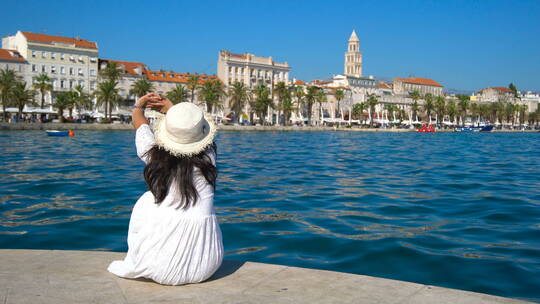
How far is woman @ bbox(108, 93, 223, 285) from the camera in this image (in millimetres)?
4637

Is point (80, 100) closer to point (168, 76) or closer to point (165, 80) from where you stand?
point (165, 80)

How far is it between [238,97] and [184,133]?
4080 inches

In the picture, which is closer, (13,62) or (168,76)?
(13,62)

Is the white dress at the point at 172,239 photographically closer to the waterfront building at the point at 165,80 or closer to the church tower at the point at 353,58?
the waterfront building at the point at 165,80

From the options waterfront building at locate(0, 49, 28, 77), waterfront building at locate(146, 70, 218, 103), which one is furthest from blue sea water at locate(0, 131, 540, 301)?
waterfront building at locate(146, 70, 218, 103)

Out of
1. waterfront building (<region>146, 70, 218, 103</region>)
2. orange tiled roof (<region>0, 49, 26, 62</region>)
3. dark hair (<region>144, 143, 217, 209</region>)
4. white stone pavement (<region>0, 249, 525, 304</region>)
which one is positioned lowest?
white stone pavement (<region>0, 249, 525, 304</region>)

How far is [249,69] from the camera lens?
4779 inches

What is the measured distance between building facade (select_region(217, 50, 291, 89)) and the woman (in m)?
112

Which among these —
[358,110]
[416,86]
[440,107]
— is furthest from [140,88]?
[416,86]

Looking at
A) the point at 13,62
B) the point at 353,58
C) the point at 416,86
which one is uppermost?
the point at 353,58

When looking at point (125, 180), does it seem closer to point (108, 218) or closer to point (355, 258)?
point (108, 218)

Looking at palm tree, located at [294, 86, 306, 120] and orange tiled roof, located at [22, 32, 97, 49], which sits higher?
orange tiled roof, located at [22, 32, 97, 49]

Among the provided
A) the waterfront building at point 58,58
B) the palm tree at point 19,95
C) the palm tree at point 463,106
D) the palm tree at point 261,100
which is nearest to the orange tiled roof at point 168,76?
the waterfront building at point 58,58

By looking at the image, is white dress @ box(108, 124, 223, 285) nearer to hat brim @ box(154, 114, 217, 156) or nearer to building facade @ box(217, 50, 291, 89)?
hat brim @ box(154, 114, 217, 156)
